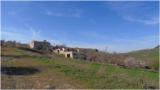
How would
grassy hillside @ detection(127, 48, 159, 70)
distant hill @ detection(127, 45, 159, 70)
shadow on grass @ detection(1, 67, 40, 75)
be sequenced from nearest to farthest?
shadow on grass @ detection(1, 67, 40, 75) < grassy hillside @ detection(127, 48, 159, 70) < distant hill @ detection(127, 45, 159, 70)

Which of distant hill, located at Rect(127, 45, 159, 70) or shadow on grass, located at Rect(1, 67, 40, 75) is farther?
distant hill, located at Rect(127, 45, 159, 70)

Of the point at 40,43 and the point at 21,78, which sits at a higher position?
the point at 40,43

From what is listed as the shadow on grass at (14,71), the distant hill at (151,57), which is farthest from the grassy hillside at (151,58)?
the shadow on grass at (14,71)

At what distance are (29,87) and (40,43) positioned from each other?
47.4m

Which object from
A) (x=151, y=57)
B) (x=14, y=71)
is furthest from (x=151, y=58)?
(x=14, y=71)

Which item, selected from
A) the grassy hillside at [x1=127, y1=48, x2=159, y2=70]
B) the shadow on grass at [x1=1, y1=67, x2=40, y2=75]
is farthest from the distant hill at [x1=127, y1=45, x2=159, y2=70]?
the shadow on grass at [x1=1, y1=67, x2=40, y2=75]

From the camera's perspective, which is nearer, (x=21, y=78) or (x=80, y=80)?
(x=21, y=78)

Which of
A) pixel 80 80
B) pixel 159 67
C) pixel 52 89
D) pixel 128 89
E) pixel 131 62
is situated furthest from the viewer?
pixel 131 62

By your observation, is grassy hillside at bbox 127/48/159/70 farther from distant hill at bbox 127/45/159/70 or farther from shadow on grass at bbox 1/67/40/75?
shadow on grass at bbox 1/67/40/75

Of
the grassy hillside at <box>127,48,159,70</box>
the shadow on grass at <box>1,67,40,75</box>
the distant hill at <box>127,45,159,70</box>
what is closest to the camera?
the shadow on grass at <box>1,67,40,75</box>

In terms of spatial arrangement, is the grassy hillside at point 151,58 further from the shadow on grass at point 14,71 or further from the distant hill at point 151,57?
the shadow on grass at point 14,71

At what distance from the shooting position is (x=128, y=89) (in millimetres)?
12477

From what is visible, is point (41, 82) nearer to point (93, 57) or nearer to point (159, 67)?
point (159, 67)

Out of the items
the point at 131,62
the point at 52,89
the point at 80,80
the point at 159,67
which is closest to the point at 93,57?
the point at 131,62
